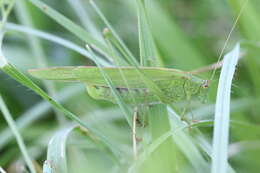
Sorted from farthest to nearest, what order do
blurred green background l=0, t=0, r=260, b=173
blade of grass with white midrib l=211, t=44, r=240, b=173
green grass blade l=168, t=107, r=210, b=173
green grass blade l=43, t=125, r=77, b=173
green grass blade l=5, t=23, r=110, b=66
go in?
blurred green background l=0, t=0, r=260, b=173
green grass blade l=5, t=23, r=110, b=66
green grass blade l=168, t=107, r=210, b=173
green grass blade l=43, t=125, r=77, b=173
blade of grass with white midrib l=211, t=44, r=240, b=173

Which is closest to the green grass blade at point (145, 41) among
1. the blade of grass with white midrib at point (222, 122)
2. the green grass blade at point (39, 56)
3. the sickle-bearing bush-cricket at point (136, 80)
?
the sickle-bearing bush-cricket at point (136, 80)

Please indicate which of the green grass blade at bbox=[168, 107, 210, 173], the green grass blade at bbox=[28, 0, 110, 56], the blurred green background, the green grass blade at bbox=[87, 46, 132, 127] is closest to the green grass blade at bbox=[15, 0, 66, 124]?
the blurred green background

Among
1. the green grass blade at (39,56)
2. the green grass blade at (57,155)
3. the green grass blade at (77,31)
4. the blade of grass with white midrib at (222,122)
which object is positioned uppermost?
the green grass blade at (39,56)

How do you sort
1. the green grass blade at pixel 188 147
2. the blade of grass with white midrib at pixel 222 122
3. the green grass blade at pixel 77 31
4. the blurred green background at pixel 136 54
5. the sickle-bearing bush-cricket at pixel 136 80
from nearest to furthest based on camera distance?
the blade of grass with white midrib at pixel 222 122, the sickle-bearing bush-cricket at pixel 136 80, the green grass blade at pixel 188 147, the green grass blade at pixel 77 31, the blurred green background at pixel 136 54

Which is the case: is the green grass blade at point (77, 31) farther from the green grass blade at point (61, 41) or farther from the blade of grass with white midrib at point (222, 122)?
the blade of grass with white midrib at point (222, 122)

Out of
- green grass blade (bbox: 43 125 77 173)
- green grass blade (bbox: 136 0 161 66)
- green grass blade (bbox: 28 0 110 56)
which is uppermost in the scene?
green grass blade (bbox: 28 0 110 56)

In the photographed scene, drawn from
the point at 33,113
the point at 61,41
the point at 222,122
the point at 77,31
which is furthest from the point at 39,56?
the point at 222,122

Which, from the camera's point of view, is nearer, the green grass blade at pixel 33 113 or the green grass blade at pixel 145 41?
the green grass blade at pixel 145 41

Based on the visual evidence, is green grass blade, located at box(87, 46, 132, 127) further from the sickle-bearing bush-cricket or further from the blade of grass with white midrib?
the blade of grass with white midrib
